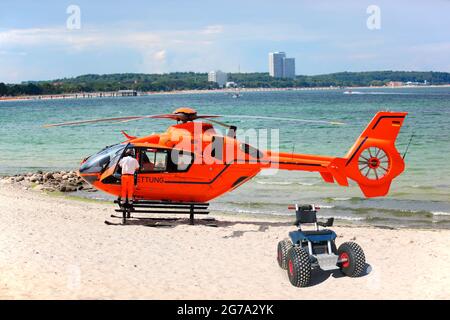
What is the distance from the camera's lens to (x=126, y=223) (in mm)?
12688

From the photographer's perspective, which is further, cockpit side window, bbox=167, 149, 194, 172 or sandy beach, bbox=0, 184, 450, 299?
cockpit side window, bbox=167, 149, 194, 172

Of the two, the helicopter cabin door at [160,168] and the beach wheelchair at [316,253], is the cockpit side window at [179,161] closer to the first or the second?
the helicopter cabin door at [160,168]

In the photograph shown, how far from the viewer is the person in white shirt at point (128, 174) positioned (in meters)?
12.3

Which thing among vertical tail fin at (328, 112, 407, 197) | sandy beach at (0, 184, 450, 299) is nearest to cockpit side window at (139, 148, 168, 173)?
sandy beach at (0, 184, 450, 299)

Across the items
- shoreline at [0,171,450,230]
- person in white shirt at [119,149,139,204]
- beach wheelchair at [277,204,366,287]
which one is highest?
person in white shirt at [119,149,139,204]

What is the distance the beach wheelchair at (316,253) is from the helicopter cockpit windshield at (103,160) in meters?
4.80

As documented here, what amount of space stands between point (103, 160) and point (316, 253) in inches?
220

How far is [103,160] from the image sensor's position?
1273 centimetres

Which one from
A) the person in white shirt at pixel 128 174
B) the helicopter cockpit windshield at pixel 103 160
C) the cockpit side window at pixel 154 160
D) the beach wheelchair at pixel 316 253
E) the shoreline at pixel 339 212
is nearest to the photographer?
the beach wheelchair at pixel 316 253

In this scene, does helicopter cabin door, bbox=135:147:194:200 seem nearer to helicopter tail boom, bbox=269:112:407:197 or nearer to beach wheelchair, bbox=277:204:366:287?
helicopter tail boom, bbox=269:112:407:197

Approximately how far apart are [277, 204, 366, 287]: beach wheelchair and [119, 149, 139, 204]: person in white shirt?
14.2 ft

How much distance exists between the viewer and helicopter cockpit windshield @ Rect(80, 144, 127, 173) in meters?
12.5

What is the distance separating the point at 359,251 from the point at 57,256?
465cm

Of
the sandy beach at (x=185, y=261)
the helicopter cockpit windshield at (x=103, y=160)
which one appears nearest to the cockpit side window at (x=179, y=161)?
the helicopter cockpit windshield at (x=103, y=160)
